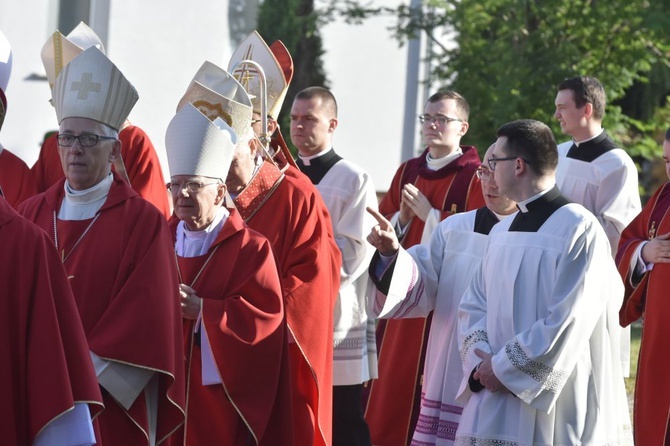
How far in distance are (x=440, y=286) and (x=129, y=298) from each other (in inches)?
80.7

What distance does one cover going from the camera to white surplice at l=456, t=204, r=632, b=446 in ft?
17.2

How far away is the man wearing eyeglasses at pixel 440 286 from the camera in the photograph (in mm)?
6008

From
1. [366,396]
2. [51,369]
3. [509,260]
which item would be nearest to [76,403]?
[51,369]

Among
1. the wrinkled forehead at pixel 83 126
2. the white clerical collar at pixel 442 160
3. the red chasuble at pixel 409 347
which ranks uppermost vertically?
the wrinkled forehead at pixel 83 126

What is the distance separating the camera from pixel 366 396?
27.0 feet

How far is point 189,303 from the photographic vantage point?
531cm

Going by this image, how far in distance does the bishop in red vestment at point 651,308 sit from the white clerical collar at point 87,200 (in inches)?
120

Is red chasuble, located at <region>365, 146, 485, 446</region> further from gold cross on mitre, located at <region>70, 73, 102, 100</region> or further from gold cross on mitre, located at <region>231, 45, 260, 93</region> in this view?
gold cross on mitre, located at <region>70, 73, 102, 100</region>

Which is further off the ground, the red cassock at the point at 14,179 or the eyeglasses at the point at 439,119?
the eyeglasses at the point at 439,119

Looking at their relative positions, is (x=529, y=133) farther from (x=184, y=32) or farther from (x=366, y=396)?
(x=184, y=32)

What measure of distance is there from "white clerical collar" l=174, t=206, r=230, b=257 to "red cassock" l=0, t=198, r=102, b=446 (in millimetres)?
1874

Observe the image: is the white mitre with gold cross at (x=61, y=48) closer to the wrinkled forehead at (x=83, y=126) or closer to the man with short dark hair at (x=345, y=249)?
the man with short dark hair at (x=345, y=249)

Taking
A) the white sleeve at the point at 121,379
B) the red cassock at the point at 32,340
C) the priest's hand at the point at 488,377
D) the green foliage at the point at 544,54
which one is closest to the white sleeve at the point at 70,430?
the red cassock at the point at 32,340

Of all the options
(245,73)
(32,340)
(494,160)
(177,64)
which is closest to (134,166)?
(245,73)
